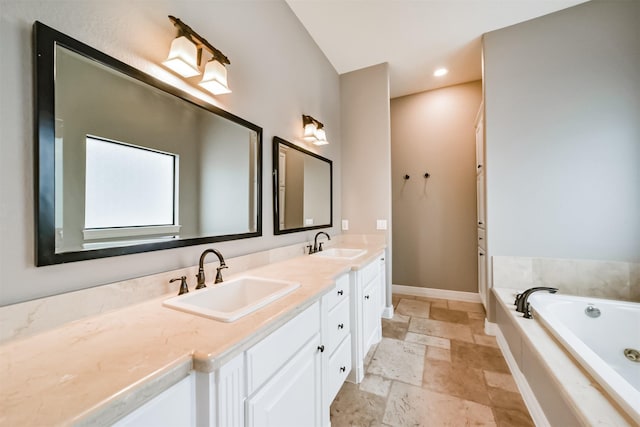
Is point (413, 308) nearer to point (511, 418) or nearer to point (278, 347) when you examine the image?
point (511, 418)

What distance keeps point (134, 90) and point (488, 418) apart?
8.18ft

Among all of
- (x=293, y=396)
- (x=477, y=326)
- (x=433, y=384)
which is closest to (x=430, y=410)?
(x=433, y=384)

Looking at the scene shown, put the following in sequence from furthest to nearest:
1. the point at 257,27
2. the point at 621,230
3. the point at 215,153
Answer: the point at 621,230
the point at 257,27
the point at 215,153

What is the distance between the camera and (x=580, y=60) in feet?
7.02

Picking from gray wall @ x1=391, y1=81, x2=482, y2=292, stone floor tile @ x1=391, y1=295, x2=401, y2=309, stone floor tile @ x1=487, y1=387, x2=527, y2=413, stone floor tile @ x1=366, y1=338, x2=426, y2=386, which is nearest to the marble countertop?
stone floor tile @ x1=366, y1=338, x2=426, y2=386

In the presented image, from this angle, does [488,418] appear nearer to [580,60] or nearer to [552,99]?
[552,99]

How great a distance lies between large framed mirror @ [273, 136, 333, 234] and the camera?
6.28ft

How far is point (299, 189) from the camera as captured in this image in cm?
220

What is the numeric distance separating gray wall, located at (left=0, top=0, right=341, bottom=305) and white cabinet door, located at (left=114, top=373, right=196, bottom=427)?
1.83 ft

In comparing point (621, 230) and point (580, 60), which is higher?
point (580, 60)

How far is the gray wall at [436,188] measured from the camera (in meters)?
3.32

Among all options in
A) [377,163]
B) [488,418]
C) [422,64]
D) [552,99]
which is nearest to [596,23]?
[552,99]

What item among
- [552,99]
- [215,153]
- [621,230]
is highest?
[552,99]

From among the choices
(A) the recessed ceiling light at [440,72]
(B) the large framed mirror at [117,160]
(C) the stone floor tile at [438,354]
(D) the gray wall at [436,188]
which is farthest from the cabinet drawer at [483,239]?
(B) the large framed mirror at [117,160]
